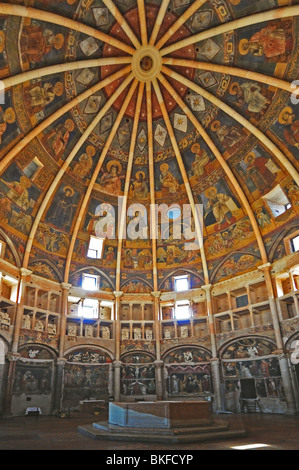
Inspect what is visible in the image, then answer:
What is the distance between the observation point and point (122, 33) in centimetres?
2197

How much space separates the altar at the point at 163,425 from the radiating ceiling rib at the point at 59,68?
17.3 metres

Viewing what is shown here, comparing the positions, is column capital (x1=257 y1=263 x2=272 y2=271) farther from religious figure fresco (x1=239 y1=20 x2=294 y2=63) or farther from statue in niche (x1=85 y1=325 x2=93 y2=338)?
statue in niche (x1=85 y1=325 x2=93 y2=338)

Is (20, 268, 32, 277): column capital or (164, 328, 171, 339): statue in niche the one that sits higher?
(20, 268, 32, 277): column capital

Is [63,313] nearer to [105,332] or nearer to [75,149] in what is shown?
[105,332]

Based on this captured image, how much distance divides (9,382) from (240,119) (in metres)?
22.0

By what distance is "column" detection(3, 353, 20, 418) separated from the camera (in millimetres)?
19172

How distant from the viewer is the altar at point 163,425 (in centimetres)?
901

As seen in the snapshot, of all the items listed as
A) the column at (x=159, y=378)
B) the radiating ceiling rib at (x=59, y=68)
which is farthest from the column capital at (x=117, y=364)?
the radiating ceiling rib at (x=59, y=68)

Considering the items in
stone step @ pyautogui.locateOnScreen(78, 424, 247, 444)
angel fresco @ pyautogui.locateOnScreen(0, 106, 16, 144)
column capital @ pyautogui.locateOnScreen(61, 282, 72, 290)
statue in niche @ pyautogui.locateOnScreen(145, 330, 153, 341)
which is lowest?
stone step @ pyautogui.locateOnScreen(78, 424, 247, 444)

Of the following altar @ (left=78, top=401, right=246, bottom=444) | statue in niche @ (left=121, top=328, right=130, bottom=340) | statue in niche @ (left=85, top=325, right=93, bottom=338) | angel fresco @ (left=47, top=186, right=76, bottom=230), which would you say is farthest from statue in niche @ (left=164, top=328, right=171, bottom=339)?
altar @ (left=78, top=401, right=246, bottom=444)

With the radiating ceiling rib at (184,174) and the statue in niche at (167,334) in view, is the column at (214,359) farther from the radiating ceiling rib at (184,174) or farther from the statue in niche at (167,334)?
the statue in niche at (167,334)

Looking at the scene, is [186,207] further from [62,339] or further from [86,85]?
[62,339]

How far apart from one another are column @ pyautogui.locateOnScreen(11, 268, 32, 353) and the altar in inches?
446

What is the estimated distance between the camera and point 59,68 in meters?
20.4
